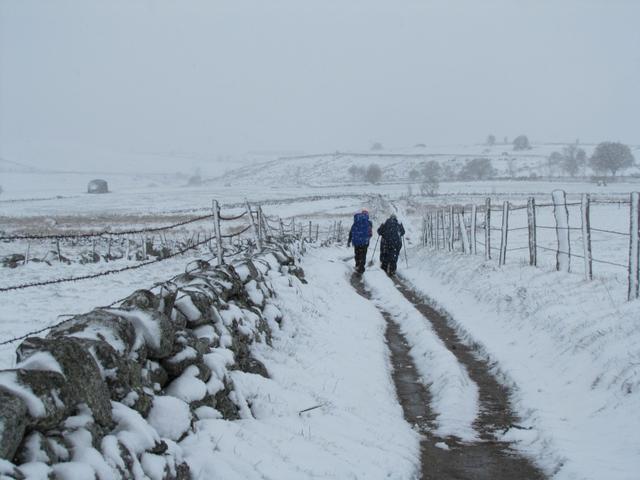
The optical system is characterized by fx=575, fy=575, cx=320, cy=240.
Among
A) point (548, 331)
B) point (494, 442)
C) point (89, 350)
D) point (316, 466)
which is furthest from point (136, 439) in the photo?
point (548, 331)

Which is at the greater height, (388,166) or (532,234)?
(388,166)

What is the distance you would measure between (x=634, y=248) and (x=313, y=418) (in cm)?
570

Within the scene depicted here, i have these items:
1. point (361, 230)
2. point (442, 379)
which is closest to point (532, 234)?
point (361, 230)

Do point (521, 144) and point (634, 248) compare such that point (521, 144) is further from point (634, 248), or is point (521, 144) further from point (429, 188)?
point (634, 248)

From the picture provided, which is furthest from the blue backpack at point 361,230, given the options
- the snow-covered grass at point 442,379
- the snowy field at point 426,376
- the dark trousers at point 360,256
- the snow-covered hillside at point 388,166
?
the snow-covered hillside at point 388,166

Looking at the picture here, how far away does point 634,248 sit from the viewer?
27.3ft

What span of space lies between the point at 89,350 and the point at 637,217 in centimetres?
794

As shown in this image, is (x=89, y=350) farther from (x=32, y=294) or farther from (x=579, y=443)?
(x=32, y=294)

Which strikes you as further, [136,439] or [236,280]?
[236,280]

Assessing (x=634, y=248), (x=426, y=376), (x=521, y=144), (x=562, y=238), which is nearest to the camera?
(x=426, y=376)

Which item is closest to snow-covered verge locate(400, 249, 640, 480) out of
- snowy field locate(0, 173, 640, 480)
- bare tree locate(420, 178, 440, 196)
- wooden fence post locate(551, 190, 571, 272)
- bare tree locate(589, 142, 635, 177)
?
snowy field locate(0, 173, 640, 480)

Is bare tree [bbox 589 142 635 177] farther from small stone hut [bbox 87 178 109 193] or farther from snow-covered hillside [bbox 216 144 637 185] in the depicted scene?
small stone hut [bbox 87 178 109 193]

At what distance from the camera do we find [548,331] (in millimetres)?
8297

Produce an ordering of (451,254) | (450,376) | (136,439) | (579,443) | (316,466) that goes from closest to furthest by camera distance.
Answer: (136,439) < (316,466) < (579,443) < (450,376) < (451,254)
